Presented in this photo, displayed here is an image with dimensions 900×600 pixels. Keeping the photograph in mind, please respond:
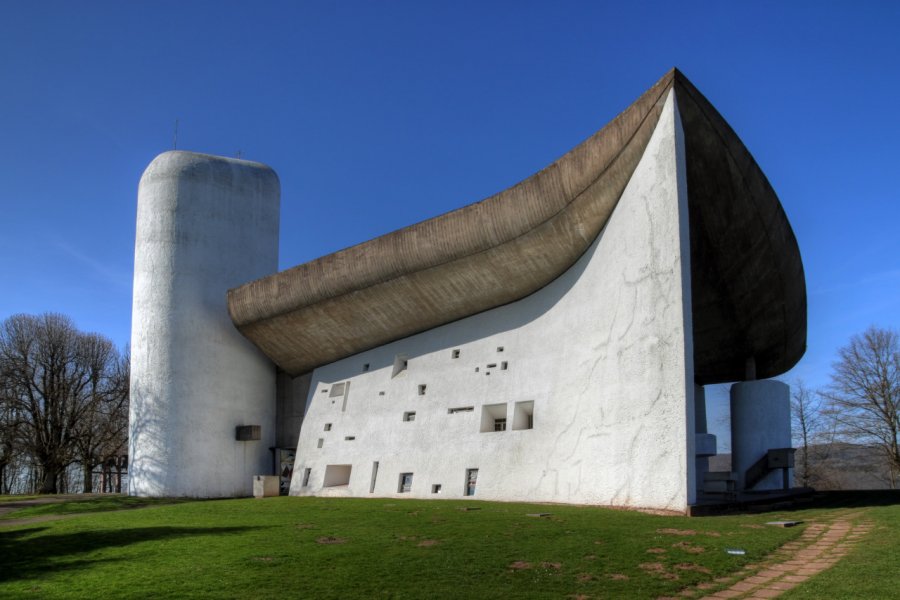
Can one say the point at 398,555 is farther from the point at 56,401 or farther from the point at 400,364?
the point at 56,401

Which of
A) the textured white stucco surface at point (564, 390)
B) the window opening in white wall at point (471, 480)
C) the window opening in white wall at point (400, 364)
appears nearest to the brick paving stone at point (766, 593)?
the textured white stucco surface at point (564, 390)

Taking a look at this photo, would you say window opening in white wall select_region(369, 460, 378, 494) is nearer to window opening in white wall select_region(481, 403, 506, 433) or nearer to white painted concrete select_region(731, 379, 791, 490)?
window opening in white wall select_region(481, 403, 506, 433)

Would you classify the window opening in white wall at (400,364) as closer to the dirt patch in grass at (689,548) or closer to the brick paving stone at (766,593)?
the dirt patch in grass at (689,548)

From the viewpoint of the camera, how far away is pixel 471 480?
1895 cm

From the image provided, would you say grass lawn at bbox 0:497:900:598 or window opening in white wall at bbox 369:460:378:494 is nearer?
grass lawn at bbox 0:497:900:598

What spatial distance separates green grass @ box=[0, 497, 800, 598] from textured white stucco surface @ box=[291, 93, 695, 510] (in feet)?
5.89

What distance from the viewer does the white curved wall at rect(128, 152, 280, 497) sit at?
24.8 metres

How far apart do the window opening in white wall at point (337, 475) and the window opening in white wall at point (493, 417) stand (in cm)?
596

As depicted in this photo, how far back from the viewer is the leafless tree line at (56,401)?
108 ft

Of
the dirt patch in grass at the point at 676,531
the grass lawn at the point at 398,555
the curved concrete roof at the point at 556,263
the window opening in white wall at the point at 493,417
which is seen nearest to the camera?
the grass lawn at the point at 398,555

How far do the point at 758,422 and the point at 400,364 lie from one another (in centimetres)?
1059

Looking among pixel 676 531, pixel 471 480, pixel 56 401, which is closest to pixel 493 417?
pixel 471 480

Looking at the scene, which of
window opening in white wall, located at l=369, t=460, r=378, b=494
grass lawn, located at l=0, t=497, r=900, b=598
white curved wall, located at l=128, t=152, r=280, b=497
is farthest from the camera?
white curved wall, located at l=128, t=152, r=280, b=497

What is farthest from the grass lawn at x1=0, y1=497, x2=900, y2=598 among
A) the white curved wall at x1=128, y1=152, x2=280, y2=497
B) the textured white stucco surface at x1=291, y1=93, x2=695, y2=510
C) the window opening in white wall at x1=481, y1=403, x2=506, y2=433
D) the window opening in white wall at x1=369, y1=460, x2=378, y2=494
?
the white curved wall at x1=128, y1=152, x2=280, y2=497
